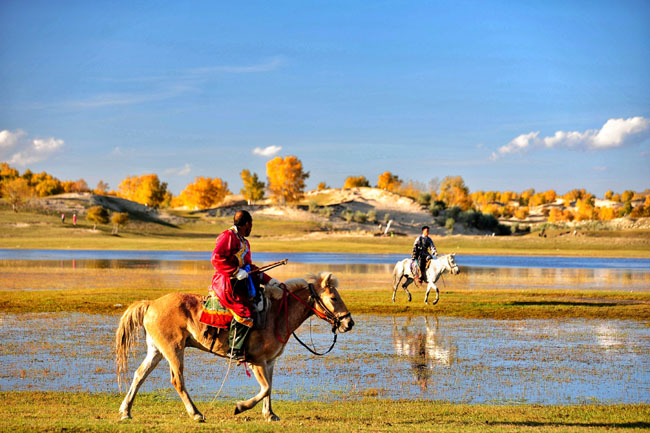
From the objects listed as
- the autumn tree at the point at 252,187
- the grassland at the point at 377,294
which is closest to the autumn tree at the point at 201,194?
the autumn tree at the point at 252,187

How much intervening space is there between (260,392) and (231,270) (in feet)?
5.55

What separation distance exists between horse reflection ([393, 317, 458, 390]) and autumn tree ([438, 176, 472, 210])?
5806 inches

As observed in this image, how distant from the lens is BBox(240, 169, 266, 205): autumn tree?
16388 centimetres

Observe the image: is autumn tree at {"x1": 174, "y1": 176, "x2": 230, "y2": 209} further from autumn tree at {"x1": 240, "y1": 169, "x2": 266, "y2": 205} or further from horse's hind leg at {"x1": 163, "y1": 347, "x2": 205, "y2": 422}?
horse's hind leg at {"x1": 163, "y1": 347, "x2": 205, "y2": 422}

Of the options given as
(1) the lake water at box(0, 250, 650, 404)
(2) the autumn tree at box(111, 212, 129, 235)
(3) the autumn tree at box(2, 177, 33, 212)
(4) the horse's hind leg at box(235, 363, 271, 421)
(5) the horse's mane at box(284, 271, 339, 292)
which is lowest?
(1) the lake water at box(0, 250, 650, 404)

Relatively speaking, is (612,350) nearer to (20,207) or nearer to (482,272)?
(482,272)

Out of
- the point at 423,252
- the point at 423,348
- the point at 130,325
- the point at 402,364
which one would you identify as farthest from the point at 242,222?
the point at 423,252

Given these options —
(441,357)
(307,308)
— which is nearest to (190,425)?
(307,308)

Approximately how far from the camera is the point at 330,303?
395 inches

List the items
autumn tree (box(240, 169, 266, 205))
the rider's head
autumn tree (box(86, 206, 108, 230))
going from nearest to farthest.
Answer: the rider's head < autumn tree (box(86, 206, 108, 230)) < autumn tree (box(240, 169, 266, 205))

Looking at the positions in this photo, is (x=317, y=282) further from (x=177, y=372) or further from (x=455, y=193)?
(x=455, y=193)

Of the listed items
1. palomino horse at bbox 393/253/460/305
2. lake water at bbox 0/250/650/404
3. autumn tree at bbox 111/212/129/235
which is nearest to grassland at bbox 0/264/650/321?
palomino horse at bbox 393/253/460/305

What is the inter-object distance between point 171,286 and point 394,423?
21581 mm

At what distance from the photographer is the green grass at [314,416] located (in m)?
9.15
